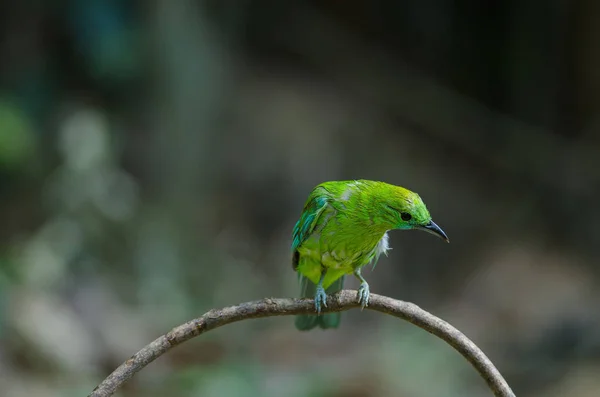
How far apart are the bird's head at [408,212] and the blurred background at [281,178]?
3498 mm

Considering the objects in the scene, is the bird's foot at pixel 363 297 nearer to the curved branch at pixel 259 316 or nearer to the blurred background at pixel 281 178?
the curved branch at pixel 259 316

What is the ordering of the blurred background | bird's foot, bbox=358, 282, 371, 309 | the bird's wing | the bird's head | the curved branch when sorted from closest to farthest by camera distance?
1. the curved branch
2. bird's foot, bbox=358, 282, 371, 309
3. the bird's head
4. the bird's wing
5. the blurred background

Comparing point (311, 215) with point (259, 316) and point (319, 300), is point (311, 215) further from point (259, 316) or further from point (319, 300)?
point (259, 316)

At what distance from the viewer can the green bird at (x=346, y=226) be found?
2455mm


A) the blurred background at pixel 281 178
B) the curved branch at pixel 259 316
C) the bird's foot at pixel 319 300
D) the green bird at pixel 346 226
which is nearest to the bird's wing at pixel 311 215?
the green bird at pixel 346 226

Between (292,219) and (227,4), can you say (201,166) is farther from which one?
(227,4)

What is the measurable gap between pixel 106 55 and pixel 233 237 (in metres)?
2.49

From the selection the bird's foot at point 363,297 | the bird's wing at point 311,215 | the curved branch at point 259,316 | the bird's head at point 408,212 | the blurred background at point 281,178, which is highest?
Result: the blurred background at point 281,178

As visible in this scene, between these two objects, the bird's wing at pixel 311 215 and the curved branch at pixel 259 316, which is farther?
the bird's wing at pixel 311 215

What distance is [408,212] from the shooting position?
2.41m

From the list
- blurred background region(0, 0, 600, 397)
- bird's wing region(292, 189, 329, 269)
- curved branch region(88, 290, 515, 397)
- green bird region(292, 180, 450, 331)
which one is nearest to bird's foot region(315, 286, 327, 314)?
green bird region(292, 180, 450, 331)

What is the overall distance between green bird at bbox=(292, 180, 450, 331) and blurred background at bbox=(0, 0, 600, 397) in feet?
9.55

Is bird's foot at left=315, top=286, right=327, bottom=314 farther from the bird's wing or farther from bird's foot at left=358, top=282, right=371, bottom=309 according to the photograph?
the bird's wing

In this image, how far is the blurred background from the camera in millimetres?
6129
